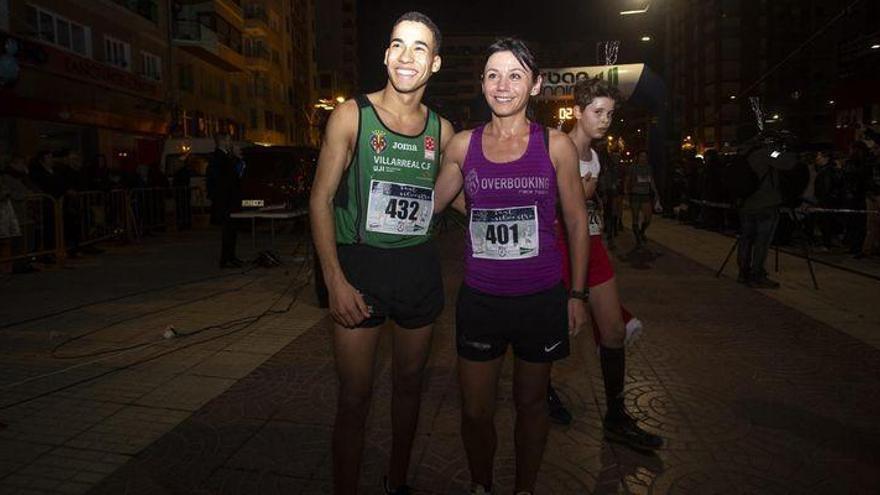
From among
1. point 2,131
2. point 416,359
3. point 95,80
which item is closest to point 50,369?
point 416,359

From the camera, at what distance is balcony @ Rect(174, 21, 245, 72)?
3212cm

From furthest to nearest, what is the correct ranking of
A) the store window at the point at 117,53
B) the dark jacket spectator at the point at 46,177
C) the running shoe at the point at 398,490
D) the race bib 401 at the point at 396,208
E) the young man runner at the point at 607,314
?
the store window at the point at 117,53 < the dark jacket spectator at the point at 46,177 < the young man runner at the point at 607,314 < the running shoe at the point at 398,490 < the race bib 401 at the point at 396,208

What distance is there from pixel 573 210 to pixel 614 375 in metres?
1.48

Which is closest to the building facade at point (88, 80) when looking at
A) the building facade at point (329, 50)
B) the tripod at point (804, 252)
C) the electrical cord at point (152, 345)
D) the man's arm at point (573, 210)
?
the electrical cord at point (152, 345)

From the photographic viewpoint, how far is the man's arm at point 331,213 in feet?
8.10

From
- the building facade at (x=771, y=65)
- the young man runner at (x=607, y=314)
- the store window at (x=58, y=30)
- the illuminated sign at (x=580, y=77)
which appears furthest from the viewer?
the building facade at (x=771, y=65)

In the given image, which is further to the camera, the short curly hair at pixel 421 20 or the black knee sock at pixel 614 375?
the black knee sock at pixel 614 375

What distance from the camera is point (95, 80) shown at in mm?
23109

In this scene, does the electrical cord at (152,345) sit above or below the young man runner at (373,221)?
below

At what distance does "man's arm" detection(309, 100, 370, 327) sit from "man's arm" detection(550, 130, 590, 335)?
86 centimetres

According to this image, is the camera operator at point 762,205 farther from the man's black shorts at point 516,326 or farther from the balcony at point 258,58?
the balcony at point 258,58

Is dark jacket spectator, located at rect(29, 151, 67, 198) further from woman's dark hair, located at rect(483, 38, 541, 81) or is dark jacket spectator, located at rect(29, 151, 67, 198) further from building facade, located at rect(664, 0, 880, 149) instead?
building facade, located at rect(664, 0, 880, 149)

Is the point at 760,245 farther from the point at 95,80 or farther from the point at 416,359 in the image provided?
the point at 95,80

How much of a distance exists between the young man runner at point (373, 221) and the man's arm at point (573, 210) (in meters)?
0.54
